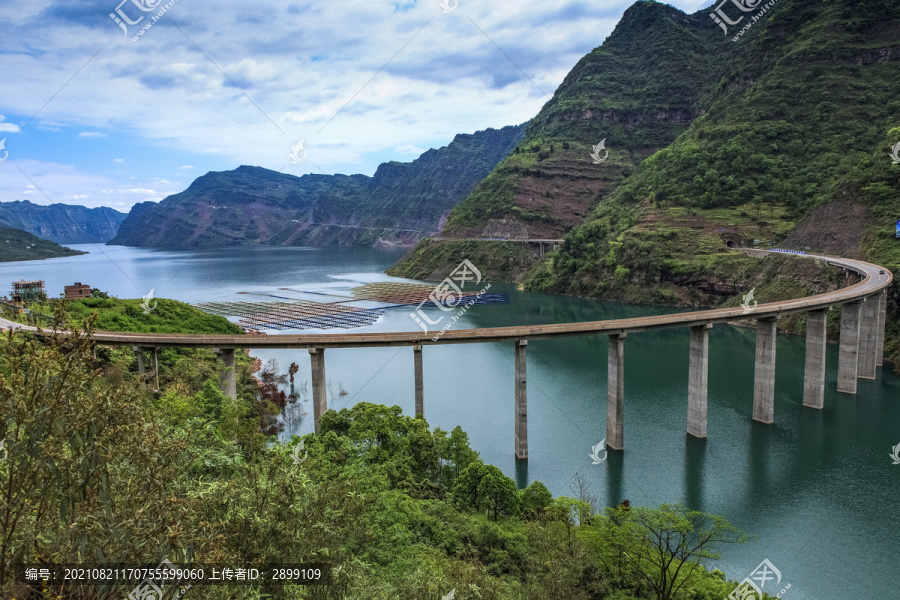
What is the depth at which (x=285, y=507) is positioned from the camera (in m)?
11.2

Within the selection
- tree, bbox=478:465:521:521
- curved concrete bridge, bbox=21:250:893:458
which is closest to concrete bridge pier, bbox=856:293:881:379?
curved concrete bridge, bbox=21:250:893:458

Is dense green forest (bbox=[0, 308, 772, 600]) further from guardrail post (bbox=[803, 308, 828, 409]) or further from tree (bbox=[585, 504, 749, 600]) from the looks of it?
guardrail post (bbox=[803, 308, 828, 409])

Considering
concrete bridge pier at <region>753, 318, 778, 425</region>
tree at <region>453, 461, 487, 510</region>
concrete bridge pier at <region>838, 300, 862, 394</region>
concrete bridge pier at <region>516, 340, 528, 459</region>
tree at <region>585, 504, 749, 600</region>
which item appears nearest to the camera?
tree at <region>585, 504, 749, 600</region>

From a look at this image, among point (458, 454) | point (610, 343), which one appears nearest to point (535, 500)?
point (458, 454)

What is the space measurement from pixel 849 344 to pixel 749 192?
55596mm

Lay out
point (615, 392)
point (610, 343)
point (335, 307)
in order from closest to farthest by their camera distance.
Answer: point (615, 392) < point (610, 343) < point (335, 307)

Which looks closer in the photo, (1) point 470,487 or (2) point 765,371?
(1) point 470,487

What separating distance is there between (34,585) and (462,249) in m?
132

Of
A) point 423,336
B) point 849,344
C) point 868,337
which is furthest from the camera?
point 868,337

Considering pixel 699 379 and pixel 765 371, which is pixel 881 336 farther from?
pixel 699 379

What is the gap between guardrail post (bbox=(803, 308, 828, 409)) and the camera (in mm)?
41625

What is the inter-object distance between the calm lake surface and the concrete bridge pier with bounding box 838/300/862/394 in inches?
60.6

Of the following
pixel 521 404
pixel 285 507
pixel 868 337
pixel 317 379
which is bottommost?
pixel 521 404

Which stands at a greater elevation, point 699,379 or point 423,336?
point 423,336
